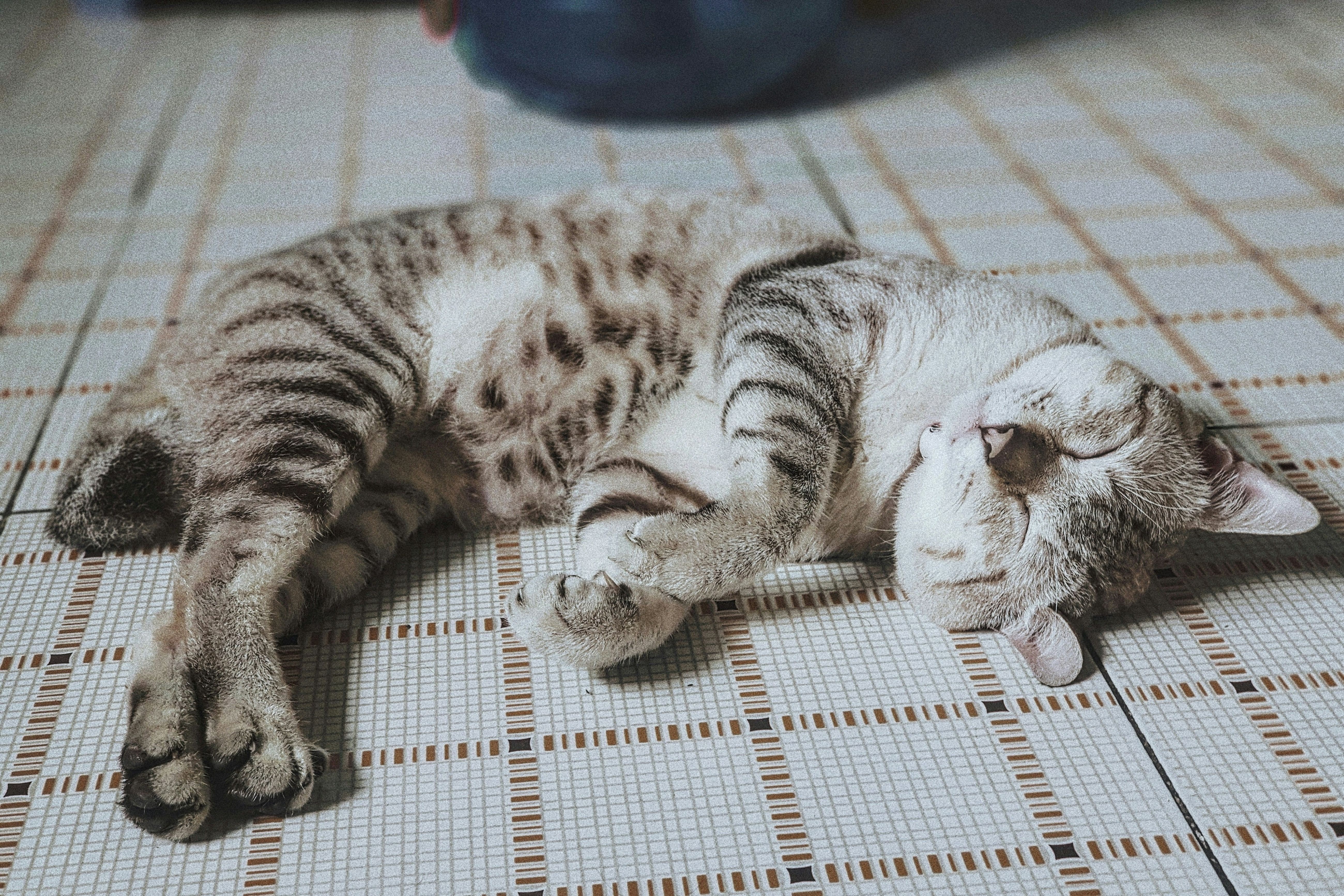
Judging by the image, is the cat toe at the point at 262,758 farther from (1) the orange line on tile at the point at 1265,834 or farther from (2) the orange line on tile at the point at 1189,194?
(2) the orange line on tile at the point at 1189,194

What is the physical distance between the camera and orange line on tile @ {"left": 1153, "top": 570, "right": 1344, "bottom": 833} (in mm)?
1516

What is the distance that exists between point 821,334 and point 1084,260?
1351 millimetres

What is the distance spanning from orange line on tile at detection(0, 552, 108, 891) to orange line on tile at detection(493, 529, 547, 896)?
68 centimetres

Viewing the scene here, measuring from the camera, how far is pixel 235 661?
1.56 metres

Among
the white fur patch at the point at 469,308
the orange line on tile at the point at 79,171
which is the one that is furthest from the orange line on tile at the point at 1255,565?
the orange line on tile at the point at 79,171

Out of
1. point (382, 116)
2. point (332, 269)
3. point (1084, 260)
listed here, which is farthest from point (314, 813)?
point (382, 116)

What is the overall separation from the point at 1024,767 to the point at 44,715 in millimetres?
1507

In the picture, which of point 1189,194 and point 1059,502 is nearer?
point 1059,502

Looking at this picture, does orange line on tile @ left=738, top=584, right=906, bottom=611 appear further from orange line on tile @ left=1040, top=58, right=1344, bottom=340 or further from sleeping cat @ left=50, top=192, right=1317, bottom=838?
orange line on tile @ left=1040, top=58, right=1344, bottom=340

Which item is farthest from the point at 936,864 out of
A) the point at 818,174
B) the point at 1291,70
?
the point at 1291,70

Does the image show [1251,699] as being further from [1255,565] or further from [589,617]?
[589,617]

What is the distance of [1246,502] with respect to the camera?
67.3 inches

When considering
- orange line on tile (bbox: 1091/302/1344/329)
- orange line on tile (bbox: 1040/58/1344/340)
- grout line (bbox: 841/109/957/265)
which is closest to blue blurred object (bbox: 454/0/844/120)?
grout line (bbox: 841/109/957/265)

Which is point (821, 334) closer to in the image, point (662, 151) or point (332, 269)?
point (332, 269)
